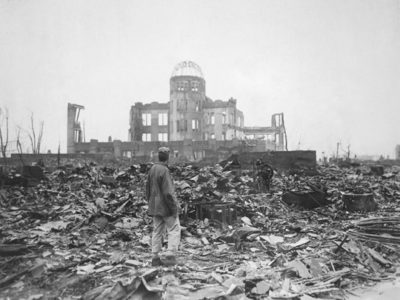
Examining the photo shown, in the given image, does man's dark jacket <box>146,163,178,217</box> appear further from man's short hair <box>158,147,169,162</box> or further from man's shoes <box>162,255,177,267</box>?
man's shoes <box>162,255,177,267</box>

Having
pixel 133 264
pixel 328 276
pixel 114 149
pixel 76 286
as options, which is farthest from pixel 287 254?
pixel 114 149

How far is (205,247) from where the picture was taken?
556 cm

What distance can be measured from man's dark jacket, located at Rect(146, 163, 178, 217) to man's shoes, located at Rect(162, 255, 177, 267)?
26.9 inches

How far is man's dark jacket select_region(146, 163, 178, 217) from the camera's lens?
4910mm

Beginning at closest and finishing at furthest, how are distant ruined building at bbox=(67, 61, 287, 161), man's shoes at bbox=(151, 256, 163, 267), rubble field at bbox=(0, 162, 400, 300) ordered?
1. rubble field at bbox=(0, 162, 400, 300)
2. man's shoes at bbox=(151, 256, 163, 267)
3. distant ruined building at bbox=(67, 61, 287, 161)

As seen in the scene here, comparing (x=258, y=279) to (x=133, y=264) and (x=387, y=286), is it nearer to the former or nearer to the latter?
(x=387, y=286)

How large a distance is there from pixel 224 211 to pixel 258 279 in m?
3.12

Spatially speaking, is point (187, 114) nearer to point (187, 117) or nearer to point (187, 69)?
point (187, 117)

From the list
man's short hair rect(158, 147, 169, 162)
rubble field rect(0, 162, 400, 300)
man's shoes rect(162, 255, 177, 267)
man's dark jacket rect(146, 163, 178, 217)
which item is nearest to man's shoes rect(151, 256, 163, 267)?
man's shoes rect(162, 255, 177, 267)

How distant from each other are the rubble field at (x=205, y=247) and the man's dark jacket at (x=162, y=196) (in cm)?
78

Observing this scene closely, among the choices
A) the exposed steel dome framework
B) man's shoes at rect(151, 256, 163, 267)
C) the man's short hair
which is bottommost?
man's shoes at rect(151, 256, 163, 267)

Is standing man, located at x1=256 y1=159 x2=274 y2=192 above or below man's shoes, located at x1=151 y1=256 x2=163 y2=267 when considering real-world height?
above

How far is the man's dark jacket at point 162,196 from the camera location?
491cm

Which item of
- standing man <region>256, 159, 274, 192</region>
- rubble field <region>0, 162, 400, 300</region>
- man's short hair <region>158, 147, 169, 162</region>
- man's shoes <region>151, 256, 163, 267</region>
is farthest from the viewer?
standing man <region>256, 159, 274, 192</region>
